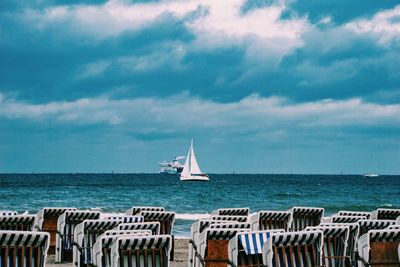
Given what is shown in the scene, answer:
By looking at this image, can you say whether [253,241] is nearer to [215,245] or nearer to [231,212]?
[215,245]

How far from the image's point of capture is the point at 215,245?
36.6 ft

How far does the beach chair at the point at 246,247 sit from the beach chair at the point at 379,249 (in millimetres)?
1874

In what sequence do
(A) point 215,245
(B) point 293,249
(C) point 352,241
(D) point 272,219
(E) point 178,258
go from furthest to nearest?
(E) point 178,258, (D) point 272,219, (C) point 352,241, (A) point 215,245, (B) point 293,249

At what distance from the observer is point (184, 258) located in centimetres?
1666

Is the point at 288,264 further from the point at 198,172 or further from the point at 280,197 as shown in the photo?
the point at 198,172

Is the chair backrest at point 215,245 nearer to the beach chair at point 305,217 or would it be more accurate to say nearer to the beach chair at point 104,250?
the beach chair at point 104,250

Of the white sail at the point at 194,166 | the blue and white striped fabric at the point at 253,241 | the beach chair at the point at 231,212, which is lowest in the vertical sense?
the blue and white striped fabric at the point at 253,241

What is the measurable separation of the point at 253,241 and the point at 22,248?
2.88 metres

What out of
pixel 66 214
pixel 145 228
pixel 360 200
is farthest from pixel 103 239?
pixel 360 200

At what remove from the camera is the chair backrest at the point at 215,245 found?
1081cm

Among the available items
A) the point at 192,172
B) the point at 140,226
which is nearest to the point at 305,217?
the point at 140,226

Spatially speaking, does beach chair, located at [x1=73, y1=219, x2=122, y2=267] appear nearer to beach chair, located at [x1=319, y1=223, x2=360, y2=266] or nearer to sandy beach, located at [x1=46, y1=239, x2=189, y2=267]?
sandy beach, located at [x1=46, y1=239, x2=189, y2=267]

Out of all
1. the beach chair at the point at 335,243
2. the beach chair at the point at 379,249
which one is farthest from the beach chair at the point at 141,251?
the beach chair at the point at 379,249

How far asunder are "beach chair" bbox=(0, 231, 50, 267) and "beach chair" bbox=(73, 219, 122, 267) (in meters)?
3.95
